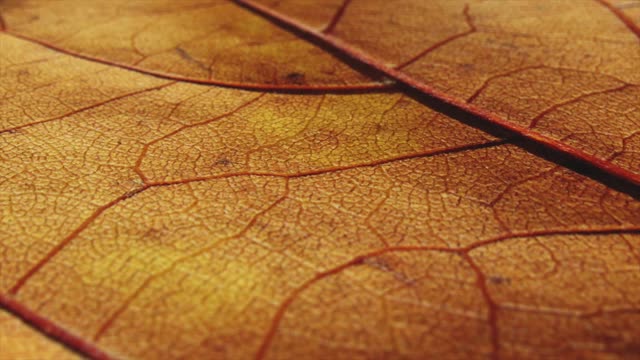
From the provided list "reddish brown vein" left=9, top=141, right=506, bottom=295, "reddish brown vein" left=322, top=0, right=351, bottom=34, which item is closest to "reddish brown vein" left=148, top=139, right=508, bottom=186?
"reddish brown vein" left=9, top=141, right=506, bottom=295

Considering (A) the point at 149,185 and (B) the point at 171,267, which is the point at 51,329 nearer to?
(B) the point at 171,267

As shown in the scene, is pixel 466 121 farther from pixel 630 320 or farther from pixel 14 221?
pixel 14 221

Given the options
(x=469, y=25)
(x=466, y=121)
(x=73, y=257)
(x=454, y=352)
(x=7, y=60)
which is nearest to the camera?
(x=454, y=352)

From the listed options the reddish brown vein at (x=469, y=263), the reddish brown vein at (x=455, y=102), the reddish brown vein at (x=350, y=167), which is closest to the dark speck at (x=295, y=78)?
the reddish brown vein at (x=455, y=102)

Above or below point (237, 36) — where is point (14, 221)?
below

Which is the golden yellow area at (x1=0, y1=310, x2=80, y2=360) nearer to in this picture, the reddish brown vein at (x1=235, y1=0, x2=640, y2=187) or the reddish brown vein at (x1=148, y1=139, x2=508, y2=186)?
the reddish brown vein at (x1=148, y1=139, x2=508, y2=186)

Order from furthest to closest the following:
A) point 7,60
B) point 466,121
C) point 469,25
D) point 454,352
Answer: point 469,25 → point 7,60 → point 466,121 → point 454,352

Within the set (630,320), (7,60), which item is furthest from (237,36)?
(630,320)

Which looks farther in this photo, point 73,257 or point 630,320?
point 73,257
